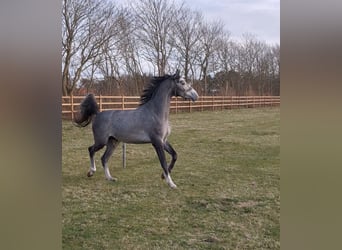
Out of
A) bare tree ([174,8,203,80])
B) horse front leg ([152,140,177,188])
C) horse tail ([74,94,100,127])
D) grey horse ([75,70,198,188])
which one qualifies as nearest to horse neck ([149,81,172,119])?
grey horse ([75,70,198,188])

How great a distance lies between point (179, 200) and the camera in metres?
1.89

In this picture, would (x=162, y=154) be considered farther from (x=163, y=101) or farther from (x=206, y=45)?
(x=206, y=45)

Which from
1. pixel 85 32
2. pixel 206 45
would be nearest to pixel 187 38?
pixel 206 45

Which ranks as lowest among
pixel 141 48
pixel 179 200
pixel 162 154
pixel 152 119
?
pixel 179 200

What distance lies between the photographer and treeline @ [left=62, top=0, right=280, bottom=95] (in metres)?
3.04

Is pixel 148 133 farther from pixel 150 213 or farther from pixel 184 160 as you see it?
pixel 184 160

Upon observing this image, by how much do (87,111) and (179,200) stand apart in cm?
85

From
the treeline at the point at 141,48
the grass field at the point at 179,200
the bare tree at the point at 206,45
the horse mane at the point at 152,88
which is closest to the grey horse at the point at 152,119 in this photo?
the horse mane at the point at 152,88

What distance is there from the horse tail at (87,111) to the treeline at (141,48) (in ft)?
2.36

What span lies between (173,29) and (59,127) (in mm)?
2951

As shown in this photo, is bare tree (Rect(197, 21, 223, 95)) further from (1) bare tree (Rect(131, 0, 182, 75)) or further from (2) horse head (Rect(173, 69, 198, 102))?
(2) horse head (Rect(173, 69, 198, 102))
